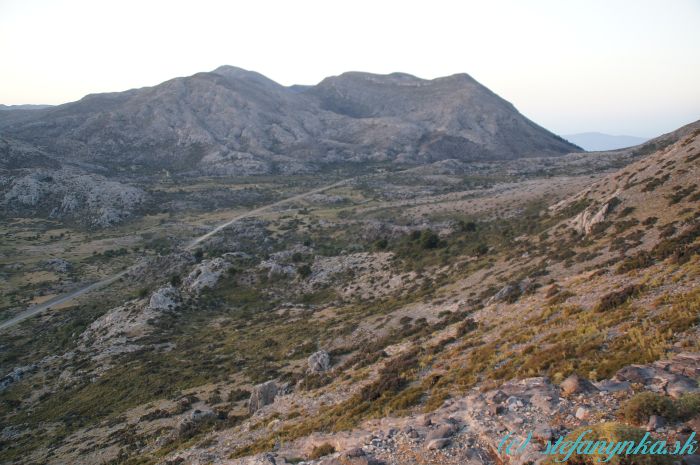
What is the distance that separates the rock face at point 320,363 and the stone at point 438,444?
1857 centimetres

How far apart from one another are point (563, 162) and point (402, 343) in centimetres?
16154

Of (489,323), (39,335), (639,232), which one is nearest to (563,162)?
(639,232)

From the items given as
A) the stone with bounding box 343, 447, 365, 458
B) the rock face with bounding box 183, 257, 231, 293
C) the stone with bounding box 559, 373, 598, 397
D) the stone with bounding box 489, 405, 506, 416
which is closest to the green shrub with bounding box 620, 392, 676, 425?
the stone with bounding box 559, 373, 598, 397

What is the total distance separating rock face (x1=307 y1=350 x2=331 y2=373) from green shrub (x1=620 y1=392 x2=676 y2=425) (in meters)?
23.0

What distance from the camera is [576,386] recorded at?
49.4 feet

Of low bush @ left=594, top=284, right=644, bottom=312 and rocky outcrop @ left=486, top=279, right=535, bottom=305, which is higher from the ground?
low bush @ left=594, top=284, right=644, bottom=312

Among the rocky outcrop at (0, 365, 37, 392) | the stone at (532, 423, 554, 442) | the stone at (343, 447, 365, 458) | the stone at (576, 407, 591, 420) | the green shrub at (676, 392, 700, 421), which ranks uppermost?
the green shrub at (676, 392, 700, 421)

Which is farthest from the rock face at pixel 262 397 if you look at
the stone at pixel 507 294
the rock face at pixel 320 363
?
→ the stone at pixel 507 294

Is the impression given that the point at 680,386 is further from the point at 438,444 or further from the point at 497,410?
the point at 438,444

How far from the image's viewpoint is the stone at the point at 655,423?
38.5ft

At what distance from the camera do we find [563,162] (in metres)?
166

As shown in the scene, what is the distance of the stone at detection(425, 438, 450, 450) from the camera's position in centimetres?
1448

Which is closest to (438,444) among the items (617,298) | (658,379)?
(658,379)

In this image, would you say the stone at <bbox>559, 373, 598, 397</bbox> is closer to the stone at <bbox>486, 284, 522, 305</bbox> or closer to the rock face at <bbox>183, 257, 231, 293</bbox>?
the stone at <bbox>486, 284, 522, 305</bbox>
